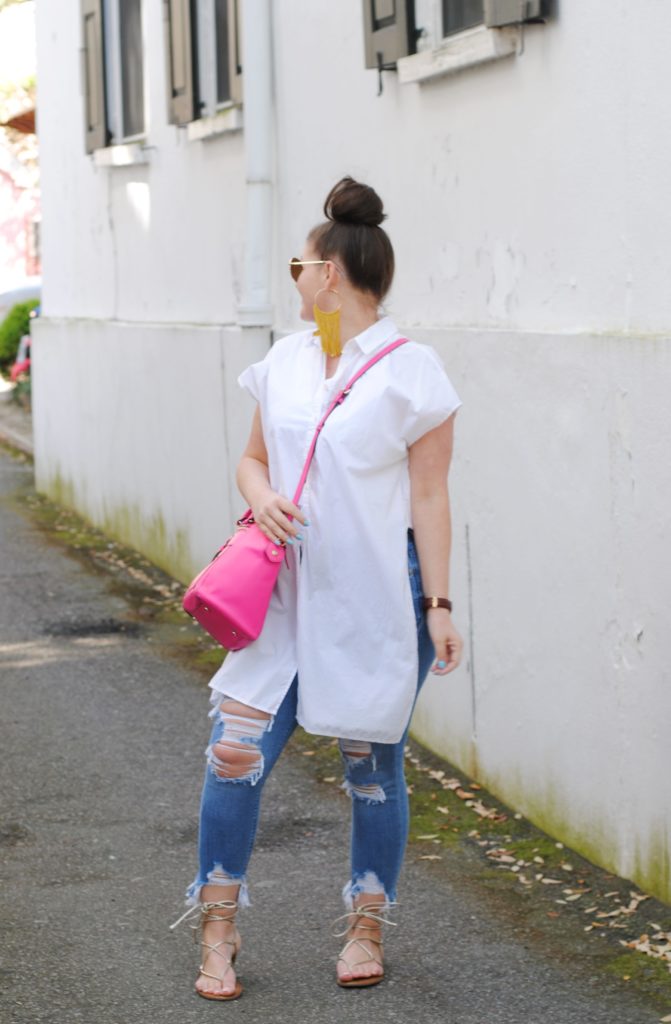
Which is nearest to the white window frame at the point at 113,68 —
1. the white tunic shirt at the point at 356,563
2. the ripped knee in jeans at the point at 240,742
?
the white tunic shirt at the point at 356,563

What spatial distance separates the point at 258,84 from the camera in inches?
303

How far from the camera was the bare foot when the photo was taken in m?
3.95

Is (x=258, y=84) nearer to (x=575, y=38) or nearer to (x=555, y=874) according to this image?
(x=575, y=38)

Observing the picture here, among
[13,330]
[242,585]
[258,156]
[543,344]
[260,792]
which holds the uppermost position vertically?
[258,156]

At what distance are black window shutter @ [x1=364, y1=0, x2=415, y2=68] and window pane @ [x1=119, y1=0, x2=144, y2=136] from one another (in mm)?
4024

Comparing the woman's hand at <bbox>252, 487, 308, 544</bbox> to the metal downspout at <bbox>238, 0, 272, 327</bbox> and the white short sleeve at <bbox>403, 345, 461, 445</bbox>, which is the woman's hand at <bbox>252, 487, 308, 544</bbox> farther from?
the metal downspout at <bbox>238, 0, 272, 327</bbox>

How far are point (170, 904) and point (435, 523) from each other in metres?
1.44

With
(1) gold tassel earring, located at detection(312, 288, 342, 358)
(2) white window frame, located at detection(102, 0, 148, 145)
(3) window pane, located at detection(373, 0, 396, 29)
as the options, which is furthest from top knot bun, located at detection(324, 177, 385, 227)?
(2) white window frame, located at detection(102, 0, 148, 145)

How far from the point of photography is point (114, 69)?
10.4 metres

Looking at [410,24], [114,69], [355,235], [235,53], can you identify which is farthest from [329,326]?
[114,69]

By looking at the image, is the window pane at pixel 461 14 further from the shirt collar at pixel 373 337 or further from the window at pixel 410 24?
the shirt collar at pixel 373 337

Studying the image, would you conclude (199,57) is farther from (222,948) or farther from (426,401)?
(222,948)

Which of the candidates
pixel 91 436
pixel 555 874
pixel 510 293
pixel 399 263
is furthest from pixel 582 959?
pixel 91 436

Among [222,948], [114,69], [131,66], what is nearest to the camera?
[222,948]
